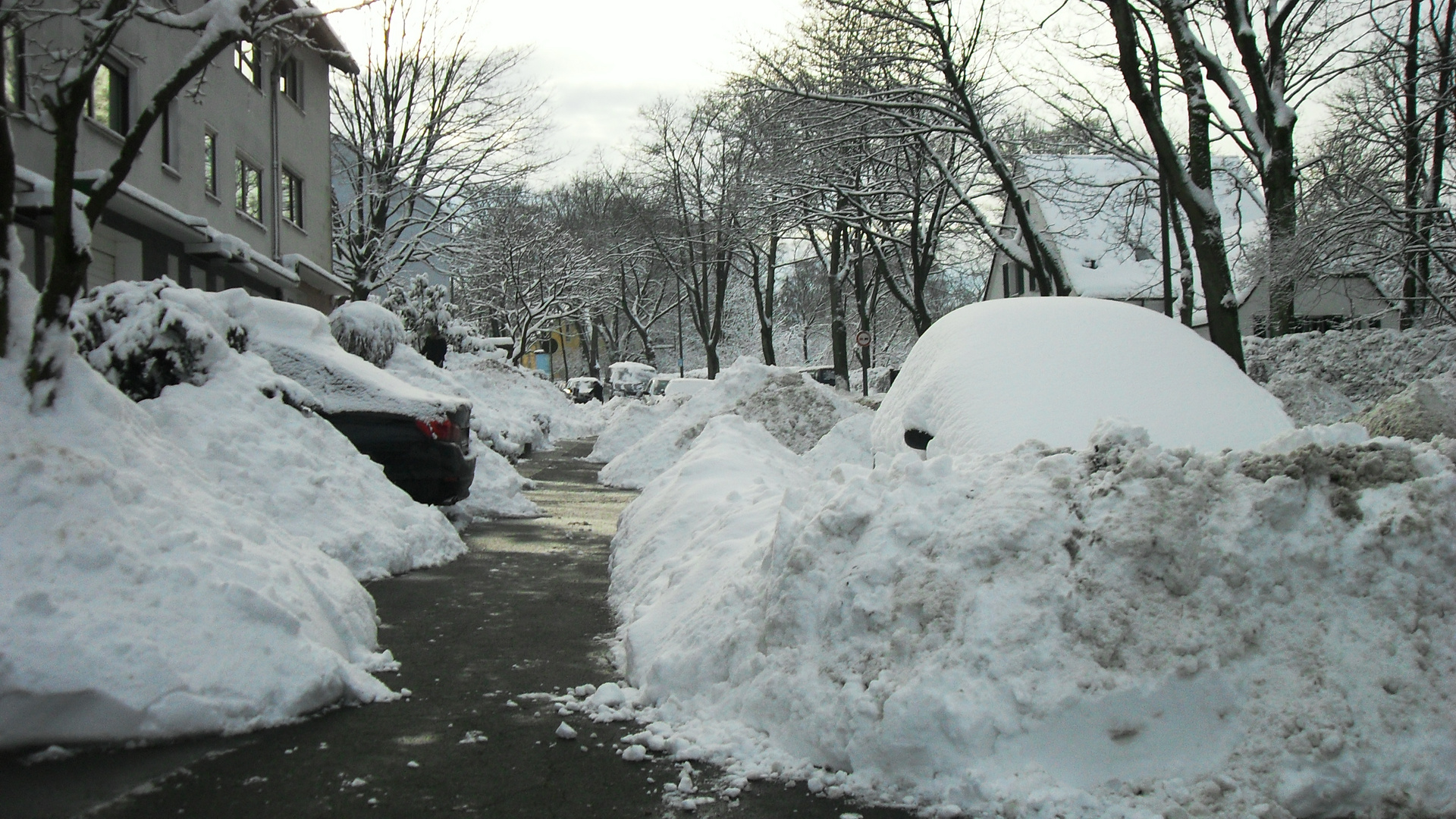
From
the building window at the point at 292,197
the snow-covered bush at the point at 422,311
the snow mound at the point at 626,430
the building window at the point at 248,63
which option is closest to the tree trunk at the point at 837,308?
the snow mound at the point at 626,430

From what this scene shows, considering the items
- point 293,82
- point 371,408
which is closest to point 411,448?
point 371,408

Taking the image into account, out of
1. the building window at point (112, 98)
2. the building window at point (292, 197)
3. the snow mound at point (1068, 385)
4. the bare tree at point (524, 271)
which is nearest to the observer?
the snow mound at point (1068, 385)

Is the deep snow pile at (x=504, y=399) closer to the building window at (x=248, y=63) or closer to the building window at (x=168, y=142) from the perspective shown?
the building window at (x=168, y=142)

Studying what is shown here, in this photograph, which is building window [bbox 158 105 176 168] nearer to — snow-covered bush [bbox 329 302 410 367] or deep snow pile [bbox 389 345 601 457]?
snow-covered bush [bbox 329 302 410 367]

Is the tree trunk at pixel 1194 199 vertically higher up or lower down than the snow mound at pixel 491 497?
higher up

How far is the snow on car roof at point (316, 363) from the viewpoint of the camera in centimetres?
944

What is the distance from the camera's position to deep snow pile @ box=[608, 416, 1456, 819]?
352cm

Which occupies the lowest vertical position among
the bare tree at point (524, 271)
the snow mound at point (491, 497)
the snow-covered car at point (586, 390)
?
the snow mound at point (491, 497)

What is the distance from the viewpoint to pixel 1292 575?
3.85 meters

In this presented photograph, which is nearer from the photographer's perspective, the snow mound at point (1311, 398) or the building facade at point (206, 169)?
the building facade at point (206, 169)

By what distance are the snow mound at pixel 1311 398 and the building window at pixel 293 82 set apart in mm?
21169

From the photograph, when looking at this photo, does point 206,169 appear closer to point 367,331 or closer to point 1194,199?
point 367,331

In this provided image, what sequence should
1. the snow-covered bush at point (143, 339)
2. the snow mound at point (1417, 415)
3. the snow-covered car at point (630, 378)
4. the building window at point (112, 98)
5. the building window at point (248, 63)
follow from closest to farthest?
1. the snow mound at point (1417, 415)
2. the snow-covered bush at point (143, 339)
3. the building window at point (112, 98)
4. the building window at point (248, 63)
5. the snow-covered car at point (630, 378)

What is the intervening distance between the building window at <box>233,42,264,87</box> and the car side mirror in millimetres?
18433
